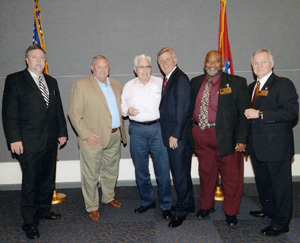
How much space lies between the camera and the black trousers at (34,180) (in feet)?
8.67

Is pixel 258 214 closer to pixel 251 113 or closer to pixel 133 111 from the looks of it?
pixel 251 113

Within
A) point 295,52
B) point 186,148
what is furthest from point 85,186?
point 295,52

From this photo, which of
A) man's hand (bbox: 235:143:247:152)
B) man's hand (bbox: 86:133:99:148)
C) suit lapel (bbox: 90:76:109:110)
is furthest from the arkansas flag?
man's hand (bbox: 86:133:99:148)

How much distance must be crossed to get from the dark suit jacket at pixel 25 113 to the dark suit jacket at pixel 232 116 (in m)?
1.83

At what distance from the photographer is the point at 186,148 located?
275 cm

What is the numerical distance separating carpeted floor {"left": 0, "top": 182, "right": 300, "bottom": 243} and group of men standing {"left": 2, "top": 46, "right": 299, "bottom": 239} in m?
0.10

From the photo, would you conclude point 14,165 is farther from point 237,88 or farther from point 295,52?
point 295,52

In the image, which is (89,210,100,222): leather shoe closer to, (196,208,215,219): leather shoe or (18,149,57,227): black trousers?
(18,149,57,227): black trousers

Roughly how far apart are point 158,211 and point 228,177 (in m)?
0.96

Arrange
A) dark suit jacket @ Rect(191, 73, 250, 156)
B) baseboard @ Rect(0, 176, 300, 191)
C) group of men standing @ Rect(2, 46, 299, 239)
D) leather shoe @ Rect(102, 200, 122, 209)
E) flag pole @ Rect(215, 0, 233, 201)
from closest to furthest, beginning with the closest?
group of men standing @ Rect(2, 46, 299, 239) → dark suit jacket @ Rect(191, 73, 250, 156) → leather shoe @ Rect(102, 200, 122, 209) → flag pole @ Rect(215, 0, 233, 201) → baseboard @ Rect(0, 176, 300, 191)

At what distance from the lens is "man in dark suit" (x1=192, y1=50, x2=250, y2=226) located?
103 inches

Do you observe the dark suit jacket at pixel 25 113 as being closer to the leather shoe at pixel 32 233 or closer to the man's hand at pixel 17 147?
the man's hand at pixel 17 147

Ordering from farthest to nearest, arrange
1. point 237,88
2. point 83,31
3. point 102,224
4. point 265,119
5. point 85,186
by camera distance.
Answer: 1. point 83,31
2. point 85,186
3. point 102,224
4. point 237,88
5. point 265,119

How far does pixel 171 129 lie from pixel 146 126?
0.33m
